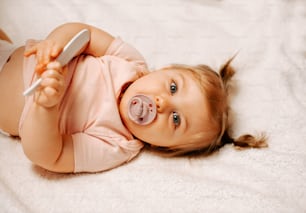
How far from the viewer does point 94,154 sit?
1.01 meters

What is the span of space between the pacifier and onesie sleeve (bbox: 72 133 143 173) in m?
0.08

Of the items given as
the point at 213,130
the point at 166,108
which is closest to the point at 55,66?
the point at 166,108

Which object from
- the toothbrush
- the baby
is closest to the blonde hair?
the baby

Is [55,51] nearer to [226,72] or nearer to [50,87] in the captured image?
[50,87]

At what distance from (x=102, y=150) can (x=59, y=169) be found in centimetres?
11

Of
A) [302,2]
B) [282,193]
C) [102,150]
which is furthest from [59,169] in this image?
[302,2]

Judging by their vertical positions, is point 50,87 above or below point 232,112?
above

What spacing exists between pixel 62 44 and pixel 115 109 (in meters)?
0.20

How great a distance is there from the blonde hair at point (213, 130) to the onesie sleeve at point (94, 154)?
0.13 meters

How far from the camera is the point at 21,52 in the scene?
3.67 ft

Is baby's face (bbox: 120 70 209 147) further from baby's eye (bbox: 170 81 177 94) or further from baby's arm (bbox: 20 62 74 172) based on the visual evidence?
baby's arm (bbox: 20 62 74 172)

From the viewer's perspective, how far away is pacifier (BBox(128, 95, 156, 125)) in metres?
1.01

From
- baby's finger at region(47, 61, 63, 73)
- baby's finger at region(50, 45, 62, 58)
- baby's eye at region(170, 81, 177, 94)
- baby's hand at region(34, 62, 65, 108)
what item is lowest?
baby's eye at region(170, 81, 177, 94)

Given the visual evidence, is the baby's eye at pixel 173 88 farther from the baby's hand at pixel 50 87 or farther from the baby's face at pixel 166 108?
the baby's hand at pixel 50 87
